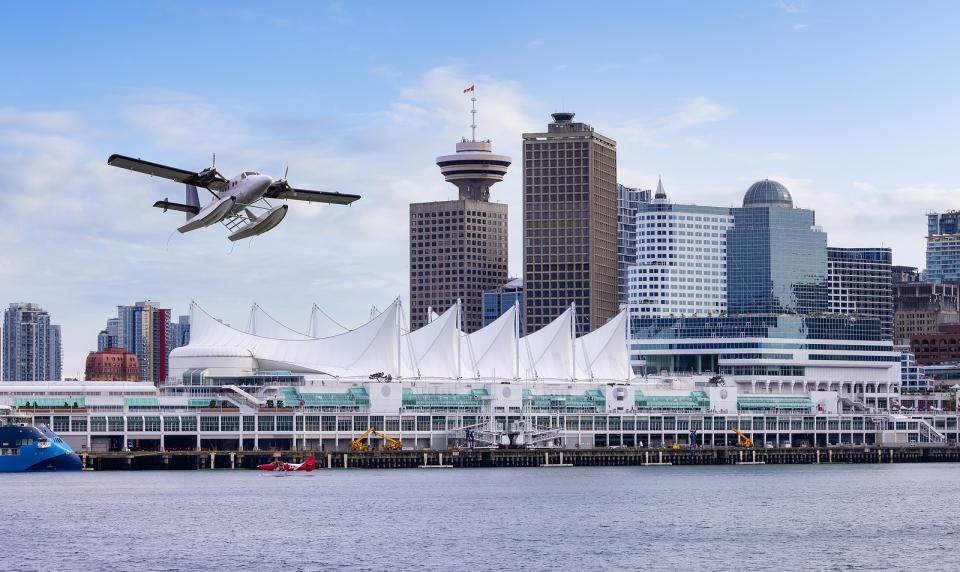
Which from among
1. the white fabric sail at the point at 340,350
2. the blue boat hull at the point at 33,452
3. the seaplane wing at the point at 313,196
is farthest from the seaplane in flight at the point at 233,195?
the white fabric sail at the point at 340,350

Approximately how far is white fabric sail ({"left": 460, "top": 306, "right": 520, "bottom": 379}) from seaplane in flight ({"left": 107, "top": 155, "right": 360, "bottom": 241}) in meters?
108

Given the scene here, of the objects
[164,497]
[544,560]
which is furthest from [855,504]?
[164,497]

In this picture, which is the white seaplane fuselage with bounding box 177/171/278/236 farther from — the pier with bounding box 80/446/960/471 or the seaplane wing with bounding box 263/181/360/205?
the pier with bounding box 80/446/960/471

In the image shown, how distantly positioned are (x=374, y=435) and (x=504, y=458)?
13206 mm

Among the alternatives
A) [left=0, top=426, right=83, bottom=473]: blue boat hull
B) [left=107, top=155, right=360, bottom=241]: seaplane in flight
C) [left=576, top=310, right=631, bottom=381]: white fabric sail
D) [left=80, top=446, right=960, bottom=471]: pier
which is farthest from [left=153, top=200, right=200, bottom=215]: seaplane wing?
[left=576, top=310, right=631, bottom=381]: white fabric sail

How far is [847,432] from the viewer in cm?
18475

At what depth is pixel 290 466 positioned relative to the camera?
5832 inches

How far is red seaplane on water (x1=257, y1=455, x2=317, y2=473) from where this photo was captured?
5827 inches

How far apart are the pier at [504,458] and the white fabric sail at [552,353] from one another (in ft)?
81.9

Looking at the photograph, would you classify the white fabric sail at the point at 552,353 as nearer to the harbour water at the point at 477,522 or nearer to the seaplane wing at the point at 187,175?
the harbour water at the point at 477,522

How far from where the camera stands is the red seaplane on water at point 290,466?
14800cm

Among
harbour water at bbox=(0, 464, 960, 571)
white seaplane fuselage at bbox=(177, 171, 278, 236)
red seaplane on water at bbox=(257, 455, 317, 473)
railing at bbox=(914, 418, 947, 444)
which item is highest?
white seaplane fuselage at bbox=(177, 171, 278, 236)

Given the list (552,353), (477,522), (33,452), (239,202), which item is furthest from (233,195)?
(552,353)

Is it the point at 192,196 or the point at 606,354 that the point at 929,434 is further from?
the point at 192,196
